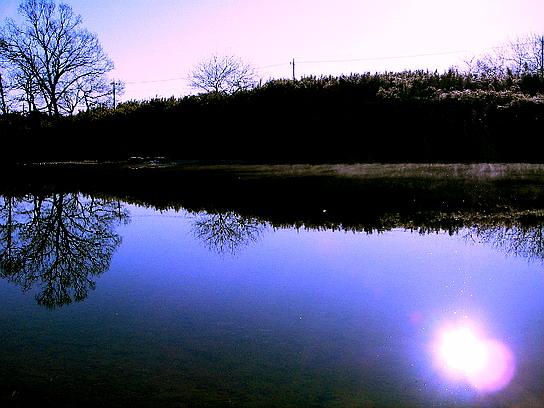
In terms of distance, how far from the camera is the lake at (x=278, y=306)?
335 cm

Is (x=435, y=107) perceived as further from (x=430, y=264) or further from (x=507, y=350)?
(x=507, y=350)

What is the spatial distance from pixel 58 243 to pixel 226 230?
2.50m

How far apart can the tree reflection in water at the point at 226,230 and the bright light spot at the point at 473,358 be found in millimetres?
3779

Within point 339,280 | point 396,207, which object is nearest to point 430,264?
point 339,280

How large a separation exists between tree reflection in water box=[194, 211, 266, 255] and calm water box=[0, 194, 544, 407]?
0.07 metres

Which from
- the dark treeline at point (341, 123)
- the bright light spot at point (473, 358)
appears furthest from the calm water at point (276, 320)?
the dark treeline at point (341, 123)

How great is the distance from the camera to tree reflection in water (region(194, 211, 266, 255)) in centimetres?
795

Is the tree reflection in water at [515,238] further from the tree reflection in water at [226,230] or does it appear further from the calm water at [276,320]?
the tree reflection in water at [226,230]

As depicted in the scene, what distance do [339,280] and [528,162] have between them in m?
16.1

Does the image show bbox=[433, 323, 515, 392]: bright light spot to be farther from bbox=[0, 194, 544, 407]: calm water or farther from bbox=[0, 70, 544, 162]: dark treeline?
bbox=[0, 70, 544, 162]: dark treeline

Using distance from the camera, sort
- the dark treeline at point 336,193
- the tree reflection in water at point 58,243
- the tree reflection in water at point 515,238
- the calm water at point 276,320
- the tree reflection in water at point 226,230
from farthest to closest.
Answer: the dark treeline at point 336,193 < the tree reflection in water at point 226,230 < the tree reflection in water at point 515,238 < the tree reflection in water at point 58,243 < the calm water at point 276,320

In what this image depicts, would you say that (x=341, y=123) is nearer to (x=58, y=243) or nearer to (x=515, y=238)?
(x=515, y=238)

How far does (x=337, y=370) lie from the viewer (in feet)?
11.7

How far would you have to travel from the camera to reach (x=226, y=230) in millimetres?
9016
